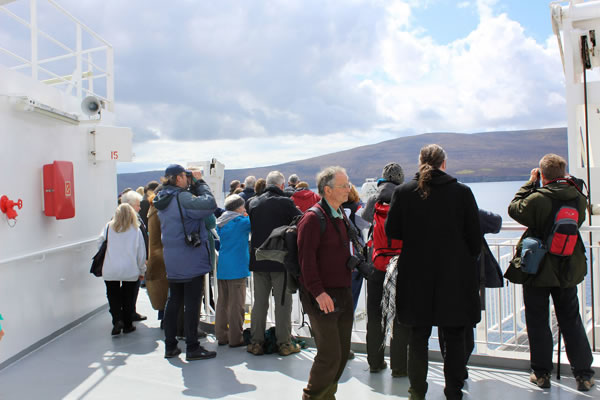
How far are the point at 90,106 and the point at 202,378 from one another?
10.7 feet

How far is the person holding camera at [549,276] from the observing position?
9.99ft

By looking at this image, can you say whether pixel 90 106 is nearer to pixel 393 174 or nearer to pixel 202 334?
pixel 202 334

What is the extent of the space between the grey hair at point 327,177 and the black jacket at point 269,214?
122 cm

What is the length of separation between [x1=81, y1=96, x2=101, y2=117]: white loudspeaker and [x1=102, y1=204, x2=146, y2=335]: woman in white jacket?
1.21m

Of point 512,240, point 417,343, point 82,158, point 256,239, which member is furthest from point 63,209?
point 512,240

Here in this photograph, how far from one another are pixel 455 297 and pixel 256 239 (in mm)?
1872

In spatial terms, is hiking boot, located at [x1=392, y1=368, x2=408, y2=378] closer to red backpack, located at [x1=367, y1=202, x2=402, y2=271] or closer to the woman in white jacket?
red backpack, located at [x1=367, y1=202, x2=402, y2=271]

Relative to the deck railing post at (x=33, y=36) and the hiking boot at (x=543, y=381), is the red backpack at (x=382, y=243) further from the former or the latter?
the deck railing post at (x=33, y=36)

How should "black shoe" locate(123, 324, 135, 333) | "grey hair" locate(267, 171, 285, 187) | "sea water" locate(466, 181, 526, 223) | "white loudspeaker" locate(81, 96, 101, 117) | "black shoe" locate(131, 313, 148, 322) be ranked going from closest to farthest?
"sea water" locate(466, 181, 526, 223) < "grey hair" locate(267, 171, 285, 187) < "black shoe" locate(123, 324, 135, 333) < "white loudspeaker" locate(81, 96, 101, 117) < "black shoe" locate(131, 313, 148, 322)

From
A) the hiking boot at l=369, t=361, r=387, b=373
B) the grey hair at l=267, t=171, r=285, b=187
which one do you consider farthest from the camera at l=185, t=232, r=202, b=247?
the hiking boot at l=369, t=361, r=387, b=373

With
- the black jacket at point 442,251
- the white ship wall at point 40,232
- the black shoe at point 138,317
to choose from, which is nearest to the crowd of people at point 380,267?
the black jacket at point 442,251

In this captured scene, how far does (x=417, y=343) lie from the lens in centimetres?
277

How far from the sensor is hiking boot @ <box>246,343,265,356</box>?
4055mm

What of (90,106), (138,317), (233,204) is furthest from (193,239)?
(90,106)
